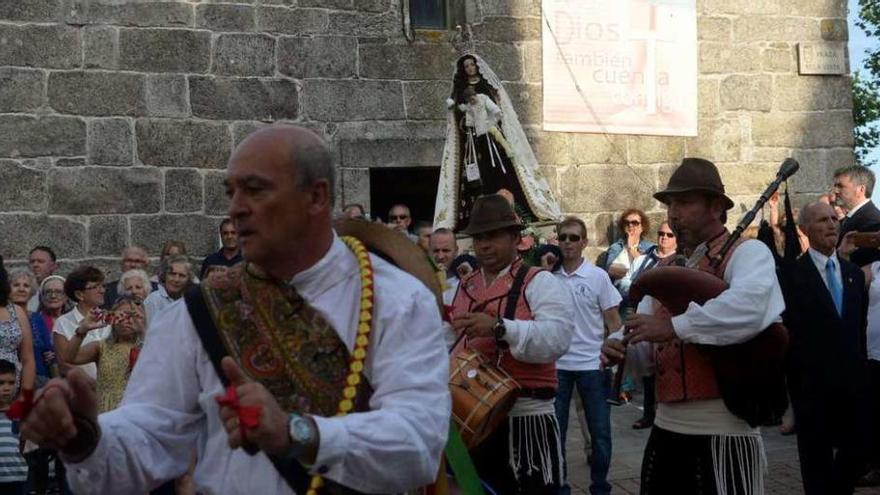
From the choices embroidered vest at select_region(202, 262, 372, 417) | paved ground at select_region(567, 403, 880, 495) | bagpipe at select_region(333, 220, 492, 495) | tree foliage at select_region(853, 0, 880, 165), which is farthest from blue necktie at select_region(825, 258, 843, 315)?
tree foliage at select_region(853, 0, 880, 165)

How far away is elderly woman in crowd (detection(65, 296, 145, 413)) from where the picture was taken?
24.2ft

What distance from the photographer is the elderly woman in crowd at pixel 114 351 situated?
737 cm

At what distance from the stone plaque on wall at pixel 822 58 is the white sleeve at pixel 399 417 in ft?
38.0

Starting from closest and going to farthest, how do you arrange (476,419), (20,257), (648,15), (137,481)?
1. (137,481)
2. (476,419)
3. (20,257)
4. (648,15)

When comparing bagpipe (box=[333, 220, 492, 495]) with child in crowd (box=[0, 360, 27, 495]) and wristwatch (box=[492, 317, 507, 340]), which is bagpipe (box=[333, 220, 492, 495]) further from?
child in crowd (box=[0, 360, 27, 495])

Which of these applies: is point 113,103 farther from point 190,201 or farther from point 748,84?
point 748,84

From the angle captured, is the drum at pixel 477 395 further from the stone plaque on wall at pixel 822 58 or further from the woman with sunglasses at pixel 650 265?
the stone plaque on wall at pixel 822 58

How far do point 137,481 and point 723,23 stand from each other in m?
11.6

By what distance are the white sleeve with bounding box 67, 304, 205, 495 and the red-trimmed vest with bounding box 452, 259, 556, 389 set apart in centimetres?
346

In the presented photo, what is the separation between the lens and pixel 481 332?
6141 millimetres

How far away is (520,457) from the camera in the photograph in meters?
6.54

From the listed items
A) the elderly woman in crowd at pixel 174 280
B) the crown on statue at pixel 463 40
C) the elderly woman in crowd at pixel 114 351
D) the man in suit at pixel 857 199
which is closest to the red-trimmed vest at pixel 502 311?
the elderly woman in crowd at pixel 114 351

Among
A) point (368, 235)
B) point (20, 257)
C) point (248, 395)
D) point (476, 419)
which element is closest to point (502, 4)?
point (20, 257)

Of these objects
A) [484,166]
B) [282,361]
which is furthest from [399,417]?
[484,166]
